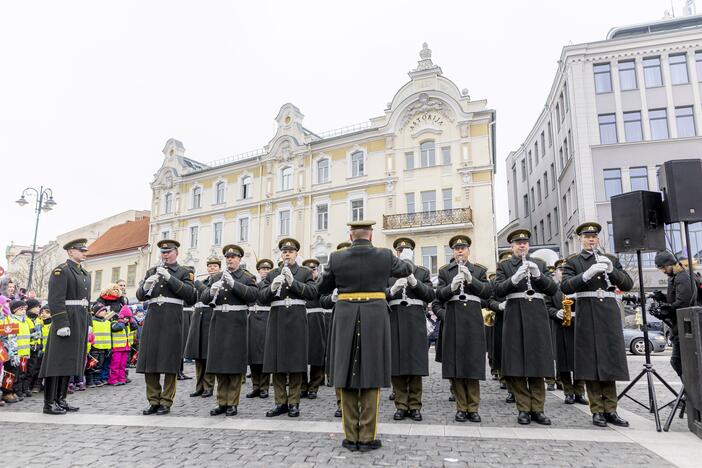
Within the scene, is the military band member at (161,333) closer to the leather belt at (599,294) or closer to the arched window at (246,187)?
the leather belt at (599,294)

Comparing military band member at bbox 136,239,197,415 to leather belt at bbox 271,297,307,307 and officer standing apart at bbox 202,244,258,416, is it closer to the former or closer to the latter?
officer standing apart at bbox 202,244,258,416

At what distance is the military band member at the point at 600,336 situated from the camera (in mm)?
5879

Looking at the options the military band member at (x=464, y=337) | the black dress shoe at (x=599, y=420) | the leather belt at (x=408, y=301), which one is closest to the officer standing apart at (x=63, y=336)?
the leather belt at (x=408, y=301)

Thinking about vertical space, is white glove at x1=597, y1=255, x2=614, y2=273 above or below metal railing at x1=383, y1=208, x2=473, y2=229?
below

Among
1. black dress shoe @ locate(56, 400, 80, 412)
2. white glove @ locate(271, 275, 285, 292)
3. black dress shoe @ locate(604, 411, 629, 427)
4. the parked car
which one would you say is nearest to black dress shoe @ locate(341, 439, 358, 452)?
white glove @ locate(271, 275, 285, 292)

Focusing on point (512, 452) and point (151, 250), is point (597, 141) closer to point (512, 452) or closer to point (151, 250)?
point (512, 452)

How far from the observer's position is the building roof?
41.2 metres

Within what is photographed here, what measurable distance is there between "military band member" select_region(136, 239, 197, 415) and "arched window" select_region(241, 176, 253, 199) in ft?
95.6

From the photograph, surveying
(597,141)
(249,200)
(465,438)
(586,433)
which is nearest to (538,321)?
(586,433)

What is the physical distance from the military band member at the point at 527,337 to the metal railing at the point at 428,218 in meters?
21.0

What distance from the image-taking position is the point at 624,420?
6113mm

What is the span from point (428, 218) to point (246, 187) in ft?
48.7

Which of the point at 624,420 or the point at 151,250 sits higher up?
the point at 151,250

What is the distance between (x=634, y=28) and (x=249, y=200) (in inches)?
1108
